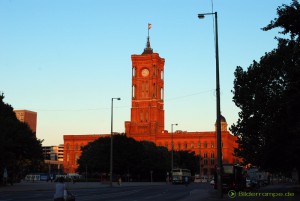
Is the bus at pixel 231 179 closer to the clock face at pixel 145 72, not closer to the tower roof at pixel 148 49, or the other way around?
the clock face at pixel 145 72

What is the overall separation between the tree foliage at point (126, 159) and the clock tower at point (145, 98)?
66841mm

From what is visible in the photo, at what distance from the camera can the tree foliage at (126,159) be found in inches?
4018

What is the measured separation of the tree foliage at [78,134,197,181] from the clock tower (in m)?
66.8

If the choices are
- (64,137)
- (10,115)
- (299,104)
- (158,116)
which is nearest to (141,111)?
(158,116)

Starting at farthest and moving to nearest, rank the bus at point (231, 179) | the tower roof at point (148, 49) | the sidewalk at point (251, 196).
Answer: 1. the tower roof at point (148, 49)
2. the bus at point (231, 179)
3. the sidewalk at point (251, 196)

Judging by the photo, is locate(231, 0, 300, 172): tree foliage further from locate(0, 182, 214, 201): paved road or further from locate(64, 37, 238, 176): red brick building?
locate(64, 37, 238, 176): red brick building

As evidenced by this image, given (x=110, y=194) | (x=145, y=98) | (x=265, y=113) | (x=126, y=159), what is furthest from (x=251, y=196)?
(x=145, y=98)

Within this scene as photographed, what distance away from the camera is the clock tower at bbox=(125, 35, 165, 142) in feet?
605

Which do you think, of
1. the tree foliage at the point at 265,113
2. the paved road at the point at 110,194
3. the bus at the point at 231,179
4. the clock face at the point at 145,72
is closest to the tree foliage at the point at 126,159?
the tree foliage at the point at 265,113

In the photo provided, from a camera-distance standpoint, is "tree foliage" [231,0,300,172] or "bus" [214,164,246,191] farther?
"bus" [214,164,246,191]

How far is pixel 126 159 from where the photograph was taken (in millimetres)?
101625

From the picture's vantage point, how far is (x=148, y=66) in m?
186

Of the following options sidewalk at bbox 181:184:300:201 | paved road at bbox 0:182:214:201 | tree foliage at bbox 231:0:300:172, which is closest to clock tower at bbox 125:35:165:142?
tree foliage at bbox 231:0:300:172

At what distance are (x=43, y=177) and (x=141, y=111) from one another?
85312 millimetres
